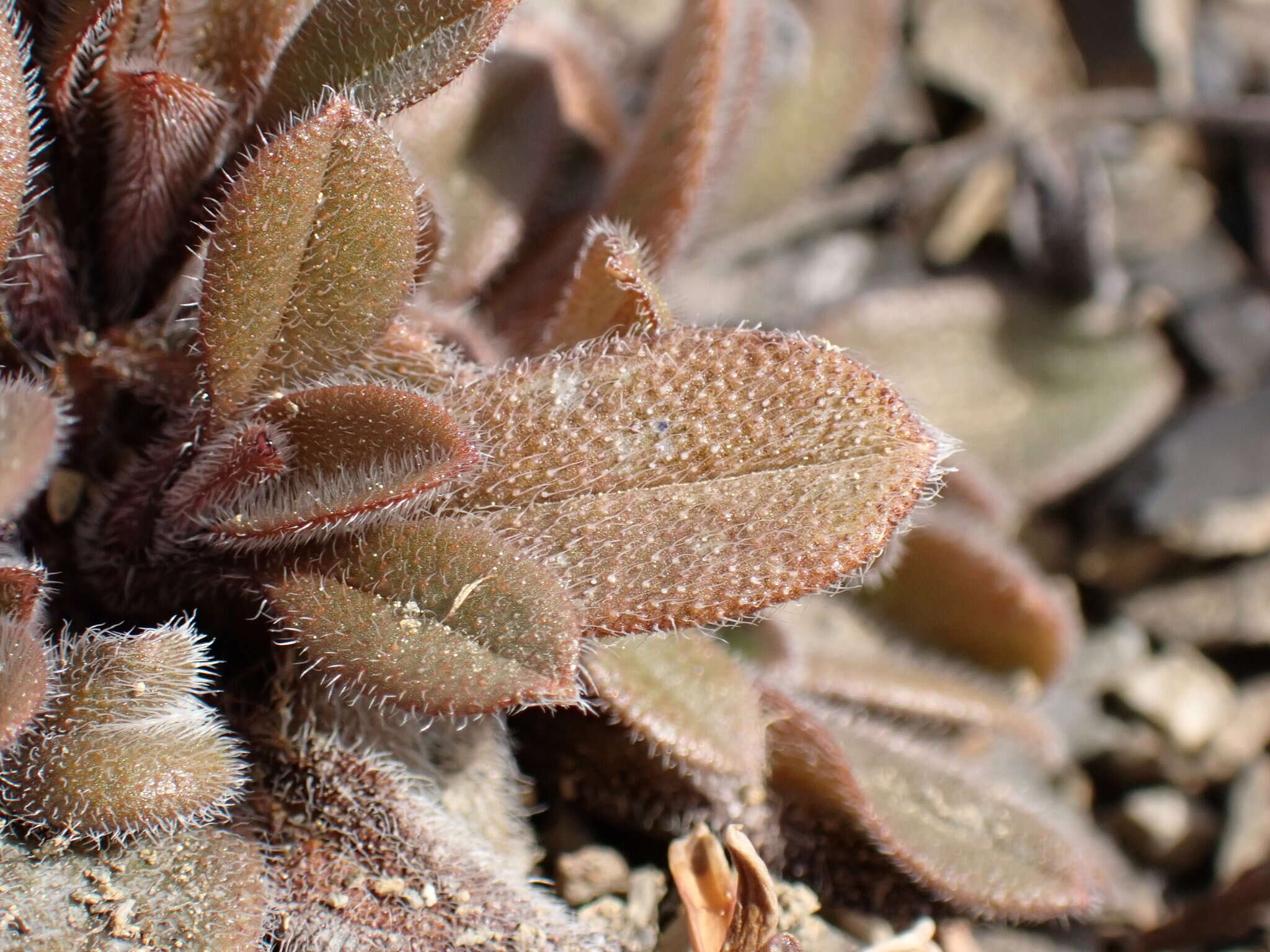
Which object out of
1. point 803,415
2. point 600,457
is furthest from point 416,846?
point 803,415

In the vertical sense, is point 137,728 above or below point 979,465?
above

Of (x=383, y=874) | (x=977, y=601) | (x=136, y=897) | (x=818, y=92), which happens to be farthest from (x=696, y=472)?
(x=818, y=92)

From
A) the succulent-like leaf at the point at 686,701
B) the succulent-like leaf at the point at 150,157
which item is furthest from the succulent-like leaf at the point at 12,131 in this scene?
the succulent-like leaf at the point at 686,701

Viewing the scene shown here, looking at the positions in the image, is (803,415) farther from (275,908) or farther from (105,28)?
(105,28)

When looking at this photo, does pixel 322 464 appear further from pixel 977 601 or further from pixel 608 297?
pixel 977 601

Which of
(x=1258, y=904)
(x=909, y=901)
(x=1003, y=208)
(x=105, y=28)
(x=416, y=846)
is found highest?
(x=105, y=28)

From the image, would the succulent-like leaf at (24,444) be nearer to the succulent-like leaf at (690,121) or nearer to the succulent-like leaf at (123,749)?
the succulent-like leaf at (123,749)
